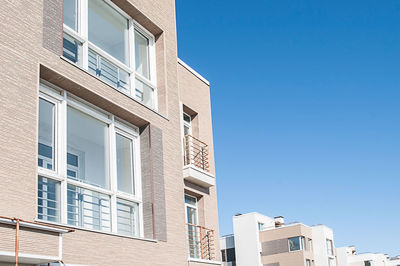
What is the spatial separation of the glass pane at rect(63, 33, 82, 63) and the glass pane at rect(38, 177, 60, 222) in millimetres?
2402

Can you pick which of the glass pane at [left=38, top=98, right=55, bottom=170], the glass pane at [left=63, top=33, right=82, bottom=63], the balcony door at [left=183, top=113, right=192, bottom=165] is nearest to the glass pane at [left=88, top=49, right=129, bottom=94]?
the glass pane at [left=63, top=33, right=82, bottom=63]

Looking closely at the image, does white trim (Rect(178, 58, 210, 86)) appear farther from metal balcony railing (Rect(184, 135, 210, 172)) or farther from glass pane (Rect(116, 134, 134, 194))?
glass pane (Rect(116, 134, 134, 194))

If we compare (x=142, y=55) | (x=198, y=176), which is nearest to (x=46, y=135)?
(x=142, y=55)

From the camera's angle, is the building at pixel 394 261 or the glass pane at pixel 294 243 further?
the building at pixel 394 261

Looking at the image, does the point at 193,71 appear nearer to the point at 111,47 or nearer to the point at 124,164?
the point at 111,47

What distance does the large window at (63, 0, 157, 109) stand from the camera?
368 inches

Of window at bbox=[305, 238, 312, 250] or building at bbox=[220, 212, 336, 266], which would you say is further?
window at bbox=[305, 238, 312, 250]

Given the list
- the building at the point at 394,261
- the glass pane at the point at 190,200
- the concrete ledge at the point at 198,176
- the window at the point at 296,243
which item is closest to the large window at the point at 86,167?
the concrete ledge at the point at 198,176

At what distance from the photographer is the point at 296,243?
39.8 meters

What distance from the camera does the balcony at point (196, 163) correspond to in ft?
39.4

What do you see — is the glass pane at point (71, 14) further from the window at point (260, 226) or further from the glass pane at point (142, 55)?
the window at point (260, 226)

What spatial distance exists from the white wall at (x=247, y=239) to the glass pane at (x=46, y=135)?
34.6 metres

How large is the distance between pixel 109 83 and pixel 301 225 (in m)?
33.0

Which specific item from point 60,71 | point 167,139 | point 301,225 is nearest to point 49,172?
point 60,71
